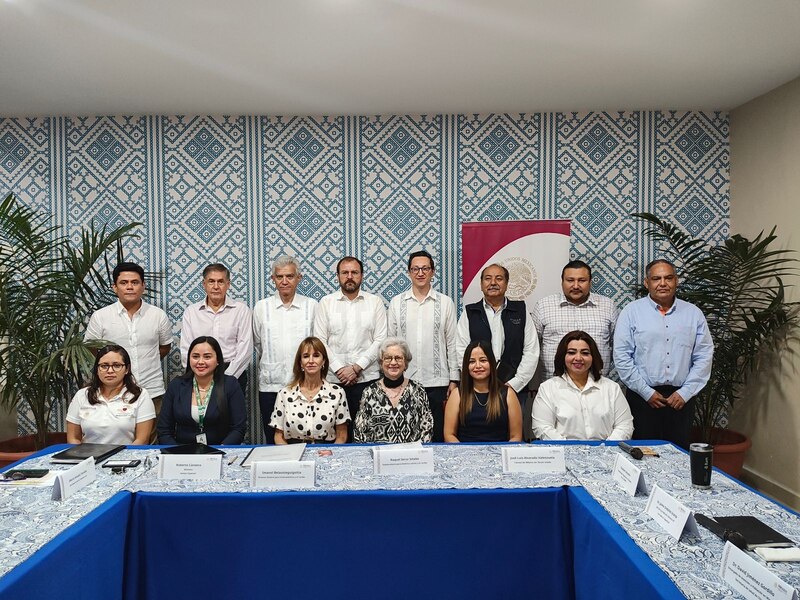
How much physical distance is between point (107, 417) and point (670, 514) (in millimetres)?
2436

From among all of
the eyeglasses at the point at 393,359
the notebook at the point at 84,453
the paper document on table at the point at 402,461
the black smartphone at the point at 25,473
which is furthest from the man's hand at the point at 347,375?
the black smartphone at the point at 25,473

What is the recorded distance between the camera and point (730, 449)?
13.1 feet

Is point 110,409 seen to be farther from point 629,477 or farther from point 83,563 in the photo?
point 629,477

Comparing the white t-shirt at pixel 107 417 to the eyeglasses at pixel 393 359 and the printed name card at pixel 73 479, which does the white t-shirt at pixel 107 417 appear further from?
the eyeglasses at pixel 393 359

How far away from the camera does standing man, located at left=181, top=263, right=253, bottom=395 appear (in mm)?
3795

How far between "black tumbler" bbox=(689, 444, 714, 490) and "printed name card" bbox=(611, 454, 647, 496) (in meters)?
0.19

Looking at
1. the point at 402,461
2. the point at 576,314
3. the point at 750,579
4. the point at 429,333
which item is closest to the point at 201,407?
the point at 402,461

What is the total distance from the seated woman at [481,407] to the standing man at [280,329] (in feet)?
4.32

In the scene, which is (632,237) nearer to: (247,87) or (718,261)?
(718,261)

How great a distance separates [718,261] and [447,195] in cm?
195

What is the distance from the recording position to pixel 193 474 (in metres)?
2.10

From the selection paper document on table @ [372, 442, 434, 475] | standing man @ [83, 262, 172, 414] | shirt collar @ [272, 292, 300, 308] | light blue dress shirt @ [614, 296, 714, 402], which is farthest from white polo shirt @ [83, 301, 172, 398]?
light blue dress shirt @ [614, 296, 714, 402]

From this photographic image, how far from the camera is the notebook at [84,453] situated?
2.28 metres

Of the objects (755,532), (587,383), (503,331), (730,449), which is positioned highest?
(503,331)
